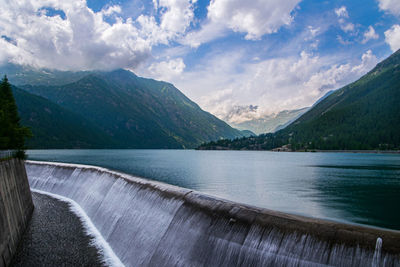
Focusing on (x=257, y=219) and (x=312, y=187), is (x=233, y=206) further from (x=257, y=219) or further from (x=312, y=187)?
(x=312, y=187)

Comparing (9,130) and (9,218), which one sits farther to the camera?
(9,130)

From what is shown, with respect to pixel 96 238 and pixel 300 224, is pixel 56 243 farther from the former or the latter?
pixel 300 224

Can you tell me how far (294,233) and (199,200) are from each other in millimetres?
6041

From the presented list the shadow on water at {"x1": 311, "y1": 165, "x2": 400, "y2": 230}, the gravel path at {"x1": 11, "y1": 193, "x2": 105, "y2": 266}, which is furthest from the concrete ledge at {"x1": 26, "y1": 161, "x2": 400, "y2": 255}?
the shadow on water at {"x1": 311, "y1": 165, "x2": 400, "y2": 230}

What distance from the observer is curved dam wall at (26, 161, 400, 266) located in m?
9.27

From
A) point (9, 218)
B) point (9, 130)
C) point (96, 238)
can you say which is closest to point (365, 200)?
point (96, 238)

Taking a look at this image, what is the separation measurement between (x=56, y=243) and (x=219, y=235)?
13.3 metres

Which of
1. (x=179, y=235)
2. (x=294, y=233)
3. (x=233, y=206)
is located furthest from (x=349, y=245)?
(x=179, y=235)

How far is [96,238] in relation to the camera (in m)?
20.7

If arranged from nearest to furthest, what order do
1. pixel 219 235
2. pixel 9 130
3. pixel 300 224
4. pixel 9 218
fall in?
pixel 300 224 → pixel 219 235 → pixel 9 218 → pixel 9 130

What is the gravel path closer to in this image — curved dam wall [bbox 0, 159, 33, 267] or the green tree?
curved dam wall [bbox 0, 159, 33, 267]

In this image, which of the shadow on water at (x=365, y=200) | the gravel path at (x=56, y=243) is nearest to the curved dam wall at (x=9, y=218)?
the gravel path at (x=56, y=243)

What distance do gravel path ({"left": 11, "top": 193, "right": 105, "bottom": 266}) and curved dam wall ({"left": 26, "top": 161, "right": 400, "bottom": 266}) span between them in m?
1.68

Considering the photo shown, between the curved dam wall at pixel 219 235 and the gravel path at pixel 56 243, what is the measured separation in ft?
5.52
